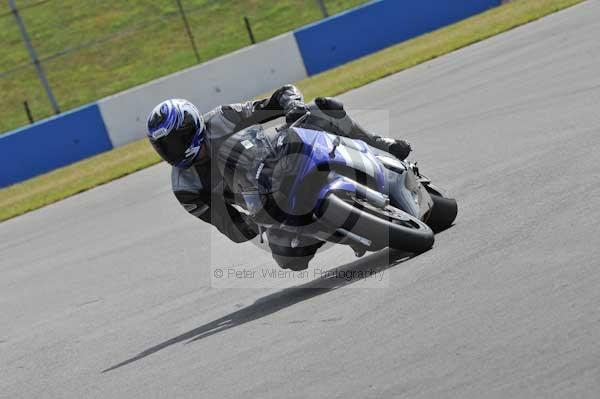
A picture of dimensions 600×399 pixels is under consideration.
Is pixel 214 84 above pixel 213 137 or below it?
below

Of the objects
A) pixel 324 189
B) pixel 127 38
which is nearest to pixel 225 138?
pixel 324 189

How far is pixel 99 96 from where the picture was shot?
2502cm

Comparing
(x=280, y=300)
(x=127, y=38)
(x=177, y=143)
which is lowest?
(x=127, y=38)

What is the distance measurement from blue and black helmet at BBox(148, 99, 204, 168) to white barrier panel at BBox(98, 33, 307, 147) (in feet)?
43.5

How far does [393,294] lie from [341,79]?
12833 millimetres

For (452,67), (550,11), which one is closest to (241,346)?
(452,67)

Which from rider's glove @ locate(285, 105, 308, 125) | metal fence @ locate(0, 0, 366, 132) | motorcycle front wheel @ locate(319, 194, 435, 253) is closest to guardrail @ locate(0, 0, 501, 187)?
metal fence @ locate(0, 0, 366, 132)

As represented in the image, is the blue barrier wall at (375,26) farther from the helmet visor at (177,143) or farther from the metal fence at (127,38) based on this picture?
the helmet visor at (177,143)

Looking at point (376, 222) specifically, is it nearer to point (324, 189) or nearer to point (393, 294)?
point (324, 189)

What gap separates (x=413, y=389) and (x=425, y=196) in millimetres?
3081

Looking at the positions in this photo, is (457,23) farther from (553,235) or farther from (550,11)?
(553,235)

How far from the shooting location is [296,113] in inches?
289

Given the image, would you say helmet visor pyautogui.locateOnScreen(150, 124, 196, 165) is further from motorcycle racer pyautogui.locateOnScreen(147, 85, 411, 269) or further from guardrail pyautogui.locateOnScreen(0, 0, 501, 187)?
guardrail pyautogui.locateOnScreen(0, 0, 501, 187)

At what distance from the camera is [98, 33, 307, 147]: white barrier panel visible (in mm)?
20344
